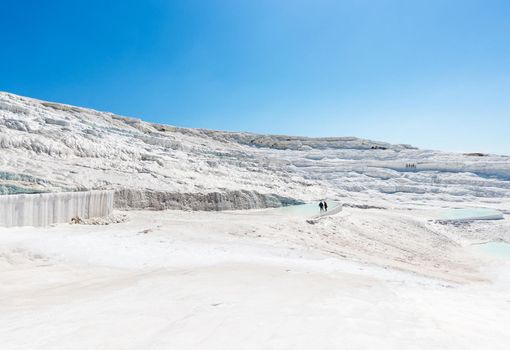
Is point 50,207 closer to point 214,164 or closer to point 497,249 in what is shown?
point 214,164

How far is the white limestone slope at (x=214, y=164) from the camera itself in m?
15.6

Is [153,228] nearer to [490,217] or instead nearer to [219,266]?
[219,266]

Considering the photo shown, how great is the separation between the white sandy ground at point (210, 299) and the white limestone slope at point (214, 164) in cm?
588

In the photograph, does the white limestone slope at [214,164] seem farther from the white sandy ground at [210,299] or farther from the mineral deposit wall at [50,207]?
the white sandy ground at [210,299]

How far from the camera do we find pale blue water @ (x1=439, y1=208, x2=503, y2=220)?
20.4 metres

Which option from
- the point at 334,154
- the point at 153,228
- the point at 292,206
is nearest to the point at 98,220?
the point at 153,228

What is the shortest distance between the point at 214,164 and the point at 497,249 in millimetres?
16076

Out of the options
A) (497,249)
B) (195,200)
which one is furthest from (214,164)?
(497,249)

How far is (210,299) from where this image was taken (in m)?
4.44

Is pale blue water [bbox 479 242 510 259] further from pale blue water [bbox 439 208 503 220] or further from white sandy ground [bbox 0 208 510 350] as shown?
white sandy ground [bbox 0 208 510 350]

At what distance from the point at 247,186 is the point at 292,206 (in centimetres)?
265

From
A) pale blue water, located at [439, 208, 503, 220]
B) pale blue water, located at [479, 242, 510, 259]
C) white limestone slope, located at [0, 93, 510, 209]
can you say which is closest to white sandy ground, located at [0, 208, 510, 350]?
pale blue water, located at [479, 242, 510, 259]

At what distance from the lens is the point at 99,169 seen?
16.6 m

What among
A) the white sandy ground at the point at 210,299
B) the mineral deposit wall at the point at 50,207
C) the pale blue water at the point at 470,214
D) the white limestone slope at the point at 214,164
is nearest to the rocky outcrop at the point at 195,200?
the white limestone slope at the point at 214,164
